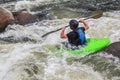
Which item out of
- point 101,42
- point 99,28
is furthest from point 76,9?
point 101,42

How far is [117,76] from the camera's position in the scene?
593 centimetres

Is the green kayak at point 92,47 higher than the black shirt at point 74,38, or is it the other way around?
the black shirt at point 74,38

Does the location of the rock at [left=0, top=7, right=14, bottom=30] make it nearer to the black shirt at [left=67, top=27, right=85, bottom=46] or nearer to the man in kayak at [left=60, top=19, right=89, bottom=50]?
the man in kayak at [left=60, top=19, right=89, bottom=50]

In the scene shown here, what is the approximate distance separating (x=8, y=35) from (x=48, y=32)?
4.38ft

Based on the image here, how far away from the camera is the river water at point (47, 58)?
6.17 m

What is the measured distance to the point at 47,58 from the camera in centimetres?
704

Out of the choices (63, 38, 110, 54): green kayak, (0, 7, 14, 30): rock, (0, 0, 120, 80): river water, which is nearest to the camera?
(0, 0, 120, 80): river water

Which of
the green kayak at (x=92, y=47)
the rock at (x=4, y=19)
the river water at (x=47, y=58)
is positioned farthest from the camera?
the rock at (x=4, y=19)

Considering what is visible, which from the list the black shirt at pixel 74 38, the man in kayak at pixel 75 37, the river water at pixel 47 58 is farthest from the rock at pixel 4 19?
the black shirt at pixel 74 38

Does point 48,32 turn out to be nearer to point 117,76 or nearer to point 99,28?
point 99,28

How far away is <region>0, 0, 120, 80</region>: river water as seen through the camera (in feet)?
20.2

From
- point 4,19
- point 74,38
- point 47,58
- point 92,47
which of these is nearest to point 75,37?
point 74,38

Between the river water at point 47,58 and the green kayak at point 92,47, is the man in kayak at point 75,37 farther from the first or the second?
the river water at point 47,58

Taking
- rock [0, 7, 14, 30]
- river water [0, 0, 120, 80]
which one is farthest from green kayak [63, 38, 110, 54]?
rock [0, 7, 14, 30]
